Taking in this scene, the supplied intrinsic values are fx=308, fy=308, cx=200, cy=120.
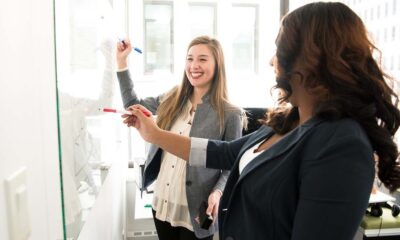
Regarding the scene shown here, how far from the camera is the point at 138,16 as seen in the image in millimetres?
2621

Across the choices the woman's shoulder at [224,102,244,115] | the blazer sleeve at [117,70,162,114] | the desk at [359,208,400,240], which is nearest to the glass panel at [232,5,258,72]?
the woman's shoulder at [224,102,244,115]

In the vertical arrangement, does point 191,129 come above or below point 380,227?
above

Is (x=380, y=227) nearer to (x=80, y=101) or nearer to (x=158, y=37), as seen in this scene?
(x=80, y=101)

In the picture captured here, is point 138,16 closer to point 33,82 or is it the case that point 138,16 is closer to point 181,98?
point 181,98

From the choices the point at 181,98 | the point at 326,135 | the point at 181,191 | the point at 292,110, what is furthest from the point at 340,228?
the point at 181,98

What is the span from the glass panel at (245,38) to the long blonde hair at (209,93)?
1.26 m

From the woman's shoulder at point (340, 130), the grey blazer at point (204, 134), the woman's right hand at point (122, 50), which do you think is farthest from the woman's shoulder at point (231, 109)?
the woman's shoulder at point (340, 130)

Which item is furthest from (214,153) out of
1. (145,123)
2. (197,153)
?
(145,123)

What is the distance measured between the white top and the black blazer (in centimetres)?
70

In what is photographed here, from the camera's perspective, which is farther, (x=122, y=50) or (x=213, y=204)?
(x=122, y=50)

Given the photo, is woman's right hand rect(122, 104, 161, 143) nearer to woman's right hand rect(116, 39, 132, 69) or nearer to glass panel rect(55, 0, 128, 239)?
glass panel rect(55, 0, 128, 239)

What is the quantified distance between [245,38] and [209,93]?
145 cm

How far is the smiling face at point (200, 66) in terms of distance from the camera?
61.5 inches

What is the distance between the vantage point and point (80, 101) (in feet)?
2.43
